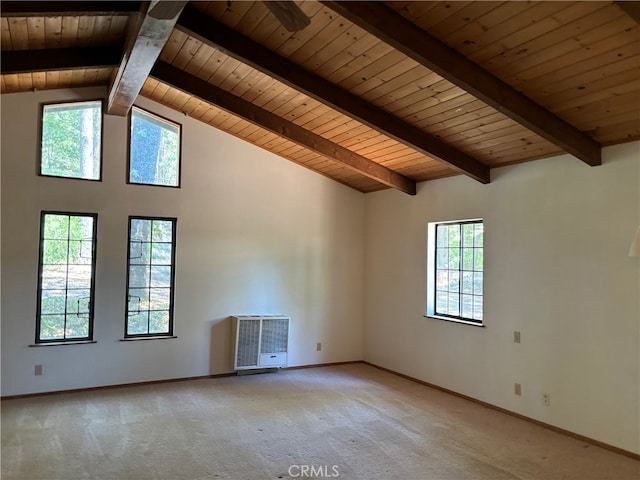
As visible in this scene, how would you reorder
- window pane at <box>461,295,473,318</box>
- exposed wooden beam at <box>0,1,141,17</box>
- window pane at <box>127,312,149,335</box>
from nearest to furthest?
exposed wooden beam at <box>0,1,141,17</box>
window pane at <box>461,295,473,318</box>
window pane at <box>127,312,149,335</box>

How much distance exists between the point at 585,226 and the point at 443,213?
66.5 inches

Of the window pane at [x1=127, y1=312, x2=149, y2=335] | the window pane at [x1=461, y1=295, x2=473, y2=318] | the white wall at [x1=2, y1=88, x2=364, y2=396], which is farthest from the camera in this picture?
the window pane at [x1=127, y1=312, x2=149, y2=335]

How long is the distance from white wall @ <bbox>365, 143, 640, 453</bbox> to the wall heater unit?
5.44 ft

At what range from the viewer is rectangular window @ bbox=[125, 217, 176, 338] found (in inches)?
206

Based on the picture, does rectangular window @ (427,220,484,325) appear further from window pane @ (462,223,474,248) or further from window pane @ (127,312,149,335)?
window pane @ (127,312,149,335)

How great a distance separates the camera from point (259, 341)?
5691mm

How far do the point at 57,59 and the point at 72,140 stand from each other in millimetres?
1240

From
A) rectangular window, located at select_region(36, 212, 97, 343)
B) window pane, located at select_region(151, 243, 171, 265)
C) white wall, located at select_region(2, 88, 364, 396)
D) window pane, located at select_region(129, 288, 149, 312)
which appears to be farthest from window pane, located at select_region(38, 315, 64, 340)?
window pane, located at select_region(151, 243, 171, 265)

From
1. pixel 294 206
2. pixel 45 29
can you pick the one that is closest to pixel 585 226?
pixel 294 206

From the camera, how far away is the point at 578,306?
3869 mm

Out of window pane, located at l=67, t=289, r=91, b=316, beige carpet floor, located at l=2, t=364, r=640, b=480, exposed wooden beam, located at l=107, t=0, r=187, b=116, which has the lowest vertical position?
beige carpet floor, located at l=2, t=364, r=640, b=480

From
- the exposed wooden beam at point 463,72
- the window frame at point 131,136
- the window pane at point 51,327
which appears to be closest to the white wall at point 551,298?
the exposed wooden beam at point 463,72

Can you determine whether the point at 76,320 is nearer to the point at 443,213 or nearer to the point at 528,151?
the point at 443,213

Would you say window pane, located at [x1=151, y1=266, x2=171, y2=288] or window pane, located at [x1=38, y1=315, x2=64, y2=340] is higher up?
window pane, located at [x1=151, y1=266, x2=171, y2=288]
